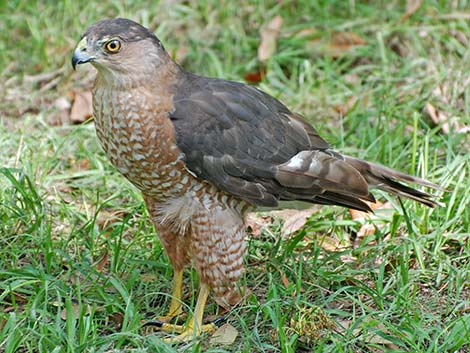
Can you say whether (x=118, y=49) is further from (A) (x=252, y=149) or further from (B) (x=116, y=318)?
(B) (x=116, y=318)

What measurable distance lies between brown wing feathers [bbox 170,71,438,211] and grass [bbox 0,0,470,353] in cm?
50

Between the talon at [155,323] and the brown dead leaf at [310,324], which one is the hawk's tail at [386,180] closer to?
the brown dead leaf at [310,324]

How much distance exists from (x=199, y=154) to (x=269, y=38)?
3.46m

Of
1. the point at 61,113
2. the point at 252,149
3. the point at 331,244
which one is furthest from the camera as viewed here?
the point at 61,113

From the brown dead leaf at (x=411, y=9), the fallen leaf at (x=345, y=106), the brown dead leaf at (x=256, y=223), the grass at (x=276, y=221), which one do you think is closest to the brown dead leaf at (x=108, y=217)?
the grass at (x=276, y=221)

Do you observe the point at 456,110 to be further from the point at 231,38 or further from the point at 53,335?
the point at 53,335

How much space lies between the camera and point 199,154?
4.38 m

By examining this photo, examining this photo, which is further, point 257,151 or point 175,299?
point 175,299

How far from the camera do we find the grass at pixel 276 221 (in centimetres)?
441

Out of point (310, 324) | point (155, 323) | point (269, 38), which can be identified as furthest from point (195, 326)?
point (269, 38)

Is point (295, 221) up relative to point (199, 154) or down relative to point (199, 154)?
down

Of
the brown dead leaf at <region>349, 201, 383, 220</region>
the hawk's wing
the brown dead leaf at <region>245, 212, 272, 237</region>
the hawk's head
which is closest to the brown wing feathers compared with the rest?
the hawk's wing

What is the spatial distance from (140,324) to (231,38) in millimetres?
3776

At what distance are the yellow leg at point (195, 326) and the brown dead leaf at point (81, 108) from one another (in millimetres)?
A: 2515
